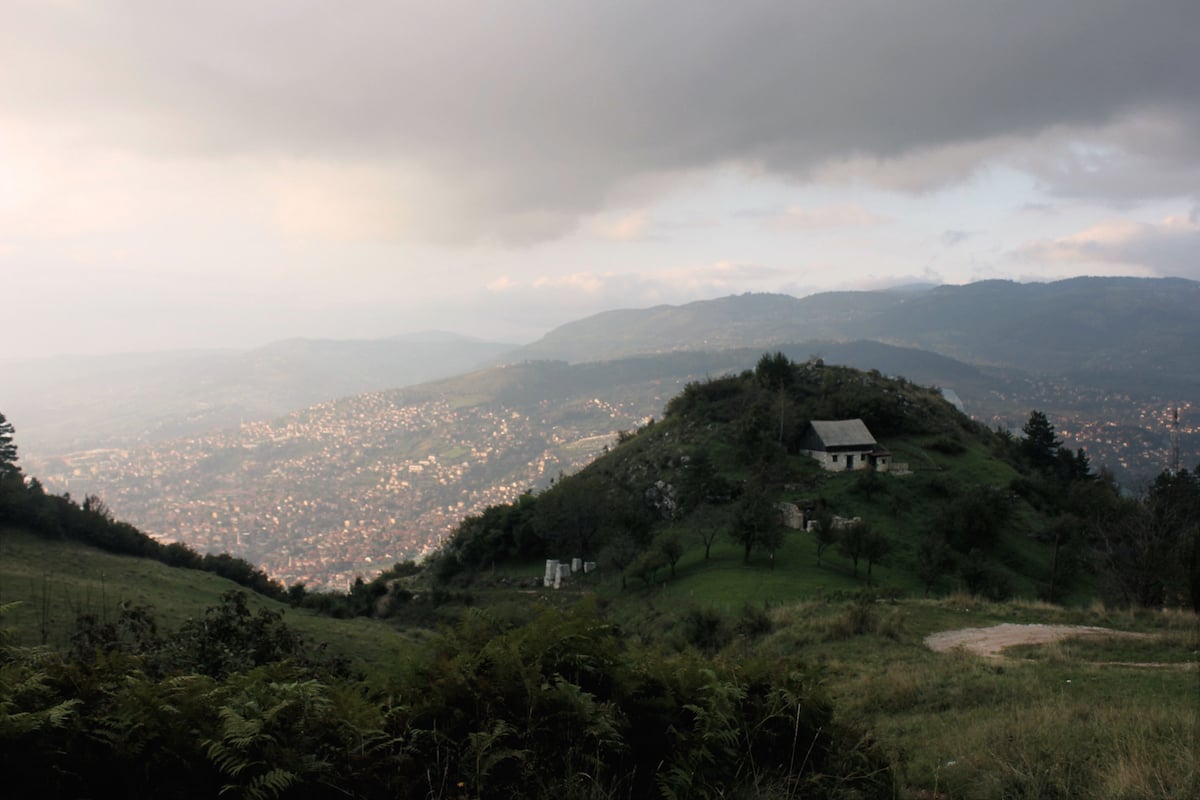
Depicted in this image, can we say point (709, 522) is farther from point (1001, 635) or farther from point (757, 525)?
point (1001, 635)

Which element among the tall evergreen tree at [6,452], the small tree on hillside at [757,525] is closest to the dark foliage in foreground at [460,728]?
the small tree on hillside at [757,525]

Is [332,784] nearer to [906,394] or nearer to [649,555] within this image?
[649,555]

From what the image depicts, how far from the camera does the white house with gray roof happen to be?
3981cm

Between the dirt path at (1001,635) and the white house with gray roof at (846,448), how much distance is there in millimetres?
24441

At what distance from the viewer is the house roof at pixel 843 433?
40.4 meters

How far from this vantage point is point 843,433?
41.2 metres

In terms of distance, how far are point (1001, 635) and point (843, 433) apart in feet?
92.3

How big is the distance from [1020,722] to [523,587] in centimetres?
3007

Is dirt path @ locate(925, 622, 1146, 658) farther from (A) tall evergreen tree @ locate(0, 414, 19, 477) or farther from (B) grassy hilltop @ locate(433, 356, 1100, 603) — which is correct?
(A) tall evergreen tree @ locate(0, 414, 19, 477)

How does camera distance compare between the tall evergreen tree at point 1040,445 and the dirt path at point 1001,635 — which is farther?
the tall evergreen tree at point 1040,445

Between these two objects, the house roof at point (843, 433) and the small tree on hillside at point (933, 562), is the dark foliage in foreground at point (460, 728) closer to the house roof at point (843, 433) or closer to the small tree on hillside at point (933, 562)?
the small tree on hillside at point (933, 562)

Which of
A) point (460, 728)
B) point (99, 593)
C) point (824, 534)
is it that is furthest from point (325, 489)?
point (460, 728)

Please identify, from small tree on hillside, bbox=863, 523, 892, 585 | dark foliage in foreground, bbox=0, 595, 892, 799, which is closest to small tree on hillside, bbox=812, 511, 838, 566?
small tree on hillside, bbox=863, 523, 892, 585

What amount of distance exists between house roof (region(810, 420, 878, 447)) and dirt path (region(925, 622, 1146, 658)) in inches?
1013
